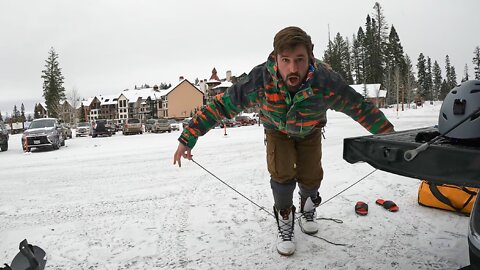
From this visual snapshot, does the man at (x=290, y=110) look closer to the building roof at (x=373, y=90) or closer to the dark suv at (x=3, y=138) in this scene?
the dark suv at (x=3, y=138)

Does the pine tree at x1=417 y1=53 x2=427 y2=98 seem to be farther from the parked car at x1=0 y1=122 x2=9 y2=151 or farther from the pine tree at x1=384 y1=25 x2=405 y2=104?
the parked car at x1=0 y1=122 x2=9 y2=151

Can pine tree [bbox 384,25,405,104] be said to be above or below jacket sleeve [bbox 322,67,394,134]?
above

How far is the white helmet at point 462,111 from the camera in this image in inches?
58.4

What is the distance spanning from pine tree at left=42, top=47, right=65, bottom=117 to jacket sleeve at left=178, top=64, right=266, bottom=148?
6702 cm

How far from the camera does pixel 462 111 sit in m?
1.59

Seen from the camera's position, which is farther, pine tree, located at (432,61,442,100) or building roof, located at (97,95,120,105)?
building roof, located at (97,95,120,105)

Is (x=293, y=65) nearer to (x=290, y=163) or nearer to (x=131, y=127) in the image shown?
(x=290, y=163)

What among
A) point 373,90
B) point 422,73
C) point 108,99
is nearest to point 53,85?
point 108,99

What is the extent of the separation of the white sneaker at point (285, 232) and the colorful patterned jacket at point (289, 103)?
69 centimetres

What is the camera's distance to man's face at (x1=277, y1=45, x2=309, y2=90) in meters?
2.21

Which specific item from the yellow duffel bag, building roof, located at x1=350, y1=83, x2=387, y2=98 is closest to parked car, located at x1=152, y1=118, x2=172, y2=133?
the yellow duffel bag

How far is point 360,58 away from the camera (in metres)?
81.8

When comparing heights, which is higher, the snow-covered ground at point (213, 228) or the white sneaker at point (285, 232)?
the white sneaker at point (285, 232)

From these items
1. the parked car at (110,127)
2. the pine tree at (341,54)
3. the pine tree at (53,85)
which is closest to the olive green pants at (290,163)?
the parked car at (110,127)
